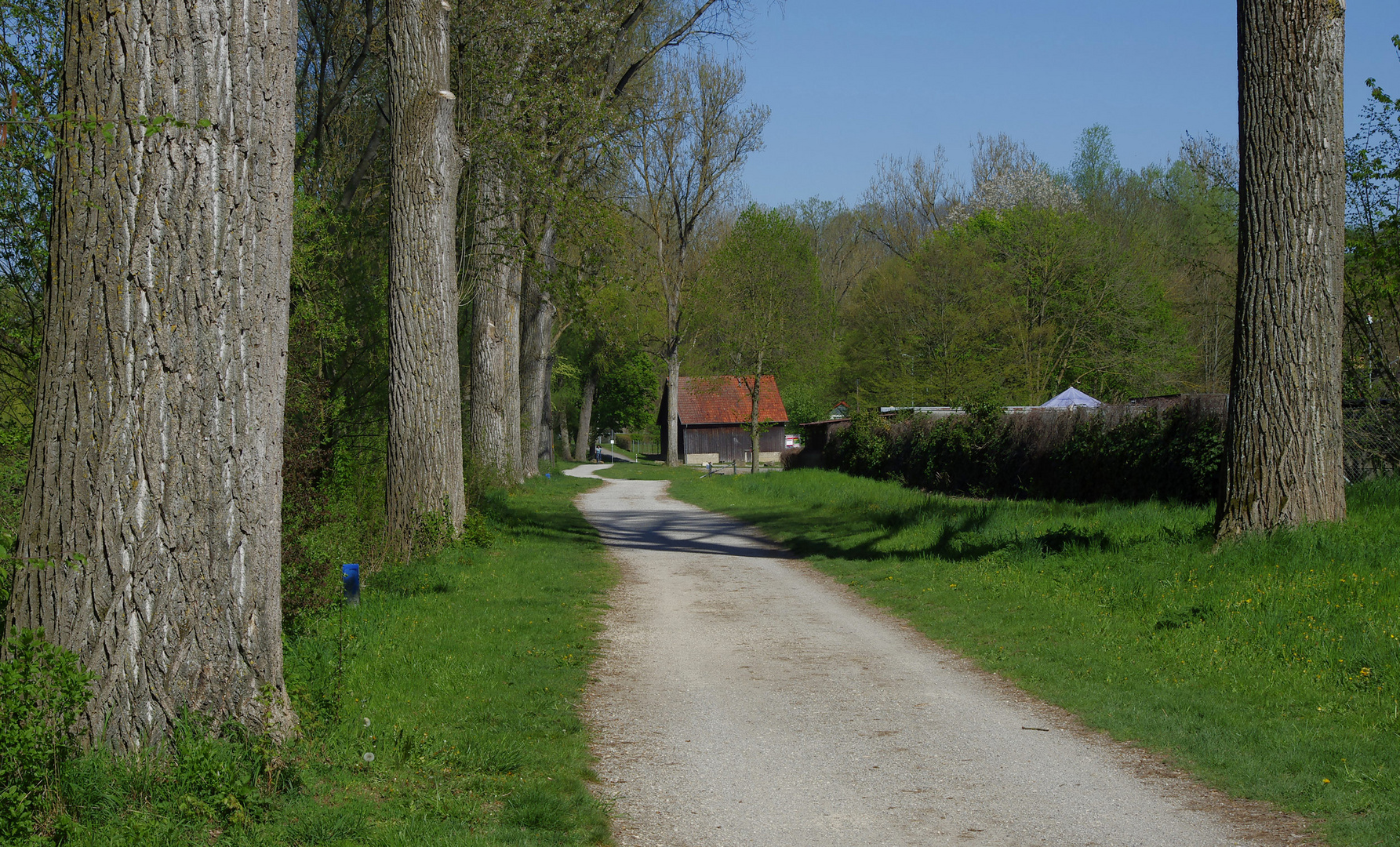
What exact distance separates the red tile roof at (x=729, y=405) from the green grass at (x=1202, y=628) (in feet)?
169

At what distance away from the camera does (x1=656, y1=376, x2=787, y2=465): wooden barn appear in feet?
220

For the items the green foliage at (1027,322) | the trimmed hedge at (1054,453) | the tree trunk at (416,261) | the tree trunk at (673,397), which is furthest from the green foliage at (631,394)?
the tree trunk at (416,261)

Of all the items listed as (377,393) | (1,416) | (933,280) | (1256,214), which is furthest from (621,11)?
(933,280)

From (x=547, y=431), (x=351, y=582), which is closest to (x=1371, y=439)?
(x=351, y=582)

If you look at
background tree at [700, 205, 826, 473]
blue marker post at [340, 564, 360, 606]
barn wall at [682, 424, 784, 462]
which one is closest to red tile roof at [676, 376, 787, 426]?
barn wall at [682, 424, 784, 462]

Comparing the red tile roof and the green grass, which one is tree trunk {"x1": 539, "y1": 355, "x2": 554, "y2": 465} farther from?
the green grass

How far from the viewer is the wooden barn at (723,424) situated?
67.1 metres

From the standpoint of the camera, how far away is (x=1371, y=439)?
1233 cm

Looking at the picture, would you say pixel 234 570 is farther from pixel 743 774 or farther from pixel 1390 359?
pixel 1390 359

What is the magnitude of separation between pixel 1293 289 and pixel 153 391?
1017cm

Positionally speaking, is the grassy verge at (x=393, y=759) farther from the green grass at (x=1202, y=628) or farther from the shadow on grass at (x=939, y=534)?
the shadow on grass at (x=939, y=534)

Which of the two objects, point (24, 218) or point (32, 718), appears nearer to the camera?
point (32, 718)

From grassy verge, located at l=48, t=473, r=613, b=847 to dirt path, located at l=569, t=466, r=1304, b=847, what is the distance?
0.37 m

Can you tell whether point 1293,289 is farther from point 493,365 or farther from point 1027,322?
point 1027,322
